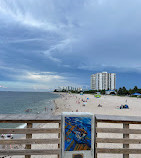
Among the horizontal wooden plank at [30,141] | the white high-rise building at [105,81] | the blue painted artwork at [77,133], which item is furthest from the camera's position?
the white high-rise building at [105,81]

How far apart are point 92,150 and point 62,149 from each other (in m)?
0.59

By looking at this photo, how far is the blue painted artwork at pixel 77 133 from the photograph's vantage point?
242 cm

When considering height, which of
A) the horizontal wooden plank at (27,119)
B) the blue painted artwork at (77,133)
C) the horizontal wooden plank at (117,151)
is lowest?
the horizontal wooden plank at (117,151)

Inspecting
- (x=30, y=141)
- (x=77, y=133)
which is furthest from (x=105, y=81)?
(x=30, y=141)

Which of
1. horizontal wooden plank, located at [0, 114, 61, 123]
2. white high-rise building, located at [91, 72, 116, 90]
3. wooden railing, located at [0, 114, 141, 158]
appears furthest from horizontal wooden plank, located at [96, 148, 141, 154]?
white high-rise building, located at [91, 72, 116, 90]

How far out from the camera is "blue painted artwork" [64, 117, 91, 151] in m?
2.42

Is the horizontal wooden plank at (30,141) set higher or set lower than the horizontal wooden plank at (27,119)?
lower

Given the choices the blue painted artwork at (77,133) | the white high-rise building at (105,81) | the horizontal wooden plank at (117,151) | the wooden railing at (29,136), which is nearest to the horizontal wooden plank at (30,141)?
the wooden railing at (29,136)

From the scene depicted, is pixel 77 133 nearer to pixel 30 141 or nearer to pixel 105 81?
pixel 30 141

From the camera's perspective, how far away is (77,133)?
96.4 inches

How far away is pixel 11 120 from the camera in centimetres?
261

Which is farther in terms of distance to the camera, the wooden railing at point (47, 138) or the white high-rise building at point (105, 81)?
the white high-rise building at point (105, 81)

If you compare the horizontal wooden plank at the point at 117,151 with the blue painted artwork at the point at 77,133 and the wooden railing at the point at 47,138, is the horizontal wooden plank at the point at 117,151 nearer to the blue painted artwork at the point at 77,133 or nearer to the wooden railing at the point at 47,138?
the wooden railing at the point at 47,138

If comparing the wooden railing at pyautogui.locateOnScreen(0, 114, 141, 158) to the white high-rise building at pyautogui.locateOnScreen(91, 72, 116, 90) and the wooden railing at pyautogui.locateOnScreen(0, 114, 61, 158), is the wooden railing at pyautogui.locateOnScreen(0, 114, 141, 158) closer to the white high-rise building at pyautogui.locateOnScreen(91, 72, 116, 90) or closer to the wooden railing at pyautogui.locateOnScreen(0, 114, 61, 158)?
the wooden railing at pyautogui.locateOnScreen(0, 114, 61, 158)
